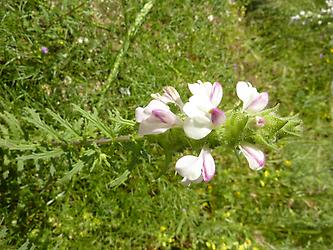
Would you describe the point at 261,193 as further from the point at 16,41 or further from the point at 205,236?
the point at 16,41

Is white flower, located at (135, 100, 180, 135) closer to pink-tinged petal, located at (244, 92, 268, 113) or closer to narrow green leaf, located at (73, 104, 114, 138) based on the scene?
pink-tinged petal, located at (244, 92, 268, 113)

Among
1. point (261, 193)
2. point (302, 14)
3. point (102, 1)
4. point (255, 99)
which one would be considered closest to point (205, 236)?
point (261, 193)

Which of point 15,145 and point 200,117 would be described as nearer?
point 200,117

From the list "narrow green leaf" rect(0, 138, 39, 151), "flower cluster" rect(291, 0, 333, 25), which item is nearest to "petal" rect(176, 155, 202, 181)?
"narrow green leaf" rect(0, 138, 39, 151)

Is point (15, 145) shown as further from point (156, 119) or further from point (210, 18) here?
point (210, 18)

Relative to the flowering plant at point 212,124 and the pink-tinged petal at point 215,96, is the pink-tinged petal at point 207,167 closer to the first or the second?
Answer: the flowering plant at point 212,124

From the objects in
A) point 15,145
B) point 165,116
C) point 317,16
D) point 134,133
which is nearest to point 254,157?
point 165,116
